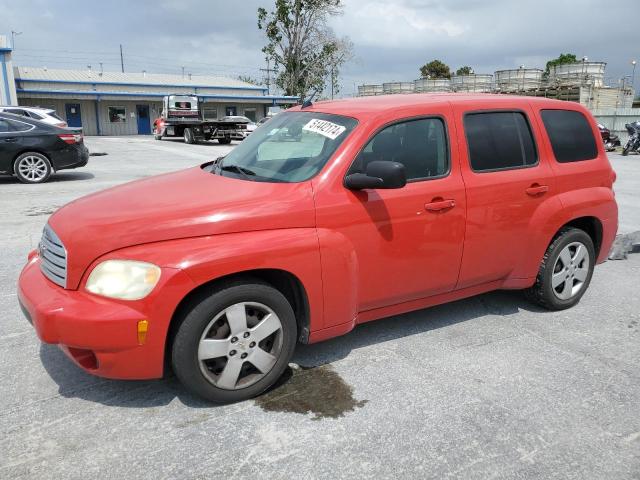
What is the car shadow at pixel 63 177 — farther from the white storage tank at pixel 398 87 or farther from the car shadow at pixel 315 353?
the white storage tank at pixel 398 87

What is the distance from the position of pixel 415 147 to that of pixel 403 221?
0.55 metres

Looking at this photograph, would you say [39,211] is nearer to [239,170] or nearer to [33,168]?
[33,168]

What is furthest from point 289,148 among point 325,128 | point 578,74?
point 578,74

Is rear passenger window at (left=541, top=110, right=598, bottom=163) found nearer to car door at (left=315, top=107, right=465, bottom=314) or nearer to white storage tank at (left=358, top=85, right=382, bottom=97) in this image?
car door at (left=315, top=107, right=465, bottom=314)

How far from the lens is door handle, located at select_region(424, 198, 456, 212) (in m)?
3.50

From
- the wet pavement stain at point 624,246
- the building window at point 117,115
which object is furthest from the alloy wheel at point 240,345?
the building window at point 117,115

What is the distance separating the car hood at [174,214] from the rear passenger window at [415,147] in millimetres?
635

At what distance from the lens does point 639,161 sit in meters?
19.2

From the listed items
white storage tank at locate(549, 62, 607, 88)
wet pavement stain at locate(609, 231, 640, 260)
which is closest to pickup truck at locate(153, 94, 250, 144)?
white storage tank at locate(549, 62, 607, 88)

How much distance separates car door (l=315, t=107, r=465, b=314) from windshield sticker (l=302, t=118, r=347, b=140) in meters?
0.22

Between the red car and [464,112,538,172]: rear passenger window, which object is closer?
the red car

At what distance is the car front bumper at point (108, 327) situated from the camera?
8.70 feet

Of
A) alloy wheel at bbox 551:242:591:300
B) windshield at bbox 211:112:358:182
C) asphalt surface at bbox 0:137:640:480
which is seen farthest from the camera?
alloy wheel at bbox 551:242:591:300

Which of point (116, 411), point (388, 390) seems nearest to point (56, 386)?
point (116, 411)
